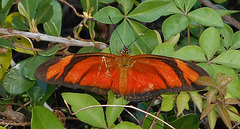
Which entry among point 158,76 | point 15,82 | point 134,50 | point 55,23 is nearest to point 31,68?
point 15,82

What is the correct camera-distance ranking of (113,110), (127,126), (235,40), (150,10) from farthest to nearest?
(235,40), (150,10), (113,110), (127,126)

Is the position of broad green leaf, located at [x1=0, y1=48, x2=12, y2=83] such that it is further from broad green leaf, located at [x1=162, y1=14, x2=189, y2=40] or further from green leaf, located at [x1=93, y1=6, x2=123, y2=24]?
broad green leaf, located at [x1=162, y1=14, x2=189, y2=40]

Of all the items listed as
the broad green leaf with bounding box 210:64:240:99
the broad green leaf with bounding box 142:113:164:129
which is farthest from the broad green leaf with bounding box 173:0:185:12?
the broad green leaf with bounding box 142:113:164:129

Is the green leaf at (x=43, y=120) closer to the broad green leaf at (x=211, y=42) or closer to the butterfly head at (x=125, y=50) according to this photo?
the butterfly head at (x=125, y=50)

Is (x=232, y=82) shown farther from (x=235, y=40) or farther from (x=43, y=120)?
(x=43, y=120)

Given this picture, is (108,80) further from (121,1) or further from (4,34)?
(4,34)

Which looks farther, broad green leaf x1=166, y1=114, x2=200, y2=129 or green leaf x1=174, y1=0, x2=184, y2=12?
green leaf x1=174, y1=0, x2=184, y2=12
